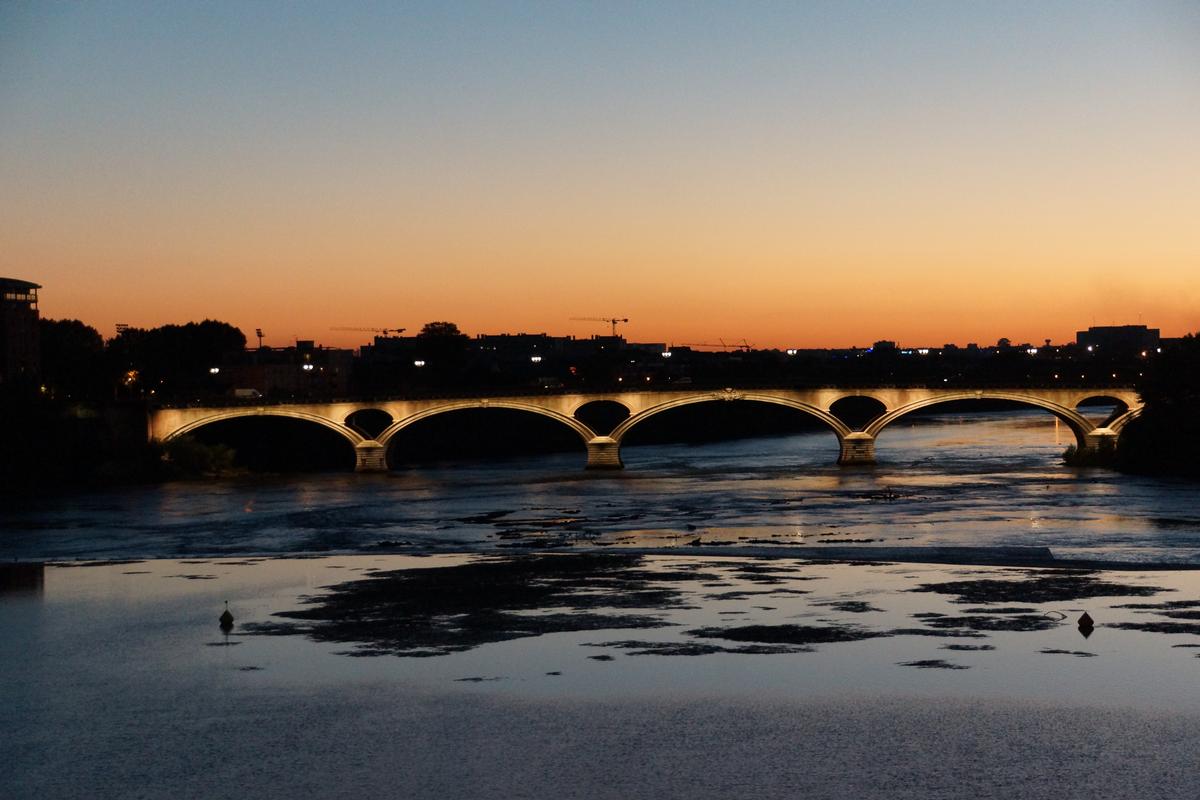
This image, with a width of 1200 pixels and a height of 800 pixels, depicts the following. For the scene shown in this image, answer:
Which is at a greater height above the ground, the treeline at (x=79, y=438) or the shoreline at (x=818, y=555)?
the treeline at (x=79, y=438)

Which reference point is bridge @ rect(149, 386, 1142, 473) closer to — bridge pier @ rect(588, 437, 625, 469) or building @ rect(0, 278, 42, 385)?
bridge pier @ rect(588, 437, 625, 469)

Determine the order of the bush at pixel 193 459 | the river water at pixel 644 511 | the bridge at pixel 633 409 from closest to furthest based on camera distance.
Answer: the river water at pixel 644 511 → the bush at pixel 193 459 → the bridge at pixel 633 409

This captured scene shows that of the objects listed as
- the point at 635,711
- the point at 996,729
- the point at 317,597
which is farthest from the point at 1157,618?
the point at 317,597

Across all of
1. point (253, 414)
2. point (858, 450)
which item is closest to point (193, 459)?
point (253, 414)

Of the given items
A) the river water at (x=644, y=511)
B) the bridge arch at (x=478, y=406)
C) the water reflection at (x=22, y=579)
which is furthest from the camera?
the bridge arch at (x=478, y=406)

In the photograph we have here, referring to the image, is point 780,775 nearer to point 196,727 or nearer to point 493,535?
point 196,727

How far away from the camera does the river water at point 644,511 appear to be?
2366 inches

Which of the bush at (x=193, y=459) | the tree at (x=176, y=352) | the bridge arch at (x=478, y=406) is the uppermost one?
the tree at (x=176, y=352)

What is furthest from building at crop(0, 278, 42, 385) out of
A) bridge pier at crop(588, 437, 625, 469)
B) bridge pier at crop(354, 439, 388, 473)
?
bridge pier at crop(588, 437, 625, 469)

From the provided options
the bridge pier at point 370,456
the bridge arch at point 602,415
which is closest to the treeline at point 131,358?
the bridge pier at point 370,456

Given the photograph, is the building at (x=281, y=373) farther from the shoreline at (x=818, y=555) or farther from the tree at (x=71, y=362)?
the shoreline at (x=818, y=555)

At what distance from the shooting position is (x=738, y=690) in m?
30.3

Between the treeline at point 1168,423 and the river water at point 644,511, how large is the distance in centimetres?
278

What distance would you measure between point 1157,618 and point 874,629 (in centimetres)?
721
